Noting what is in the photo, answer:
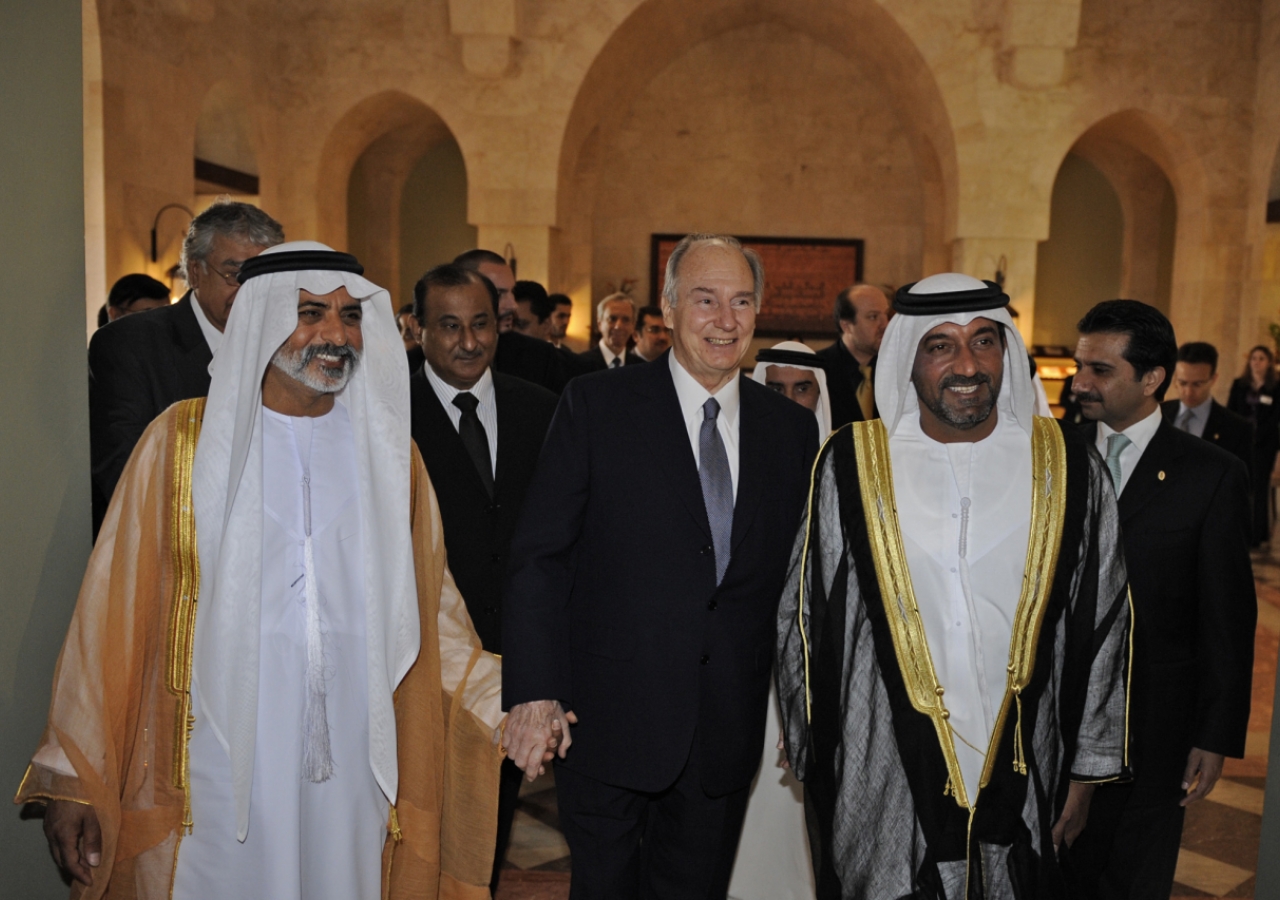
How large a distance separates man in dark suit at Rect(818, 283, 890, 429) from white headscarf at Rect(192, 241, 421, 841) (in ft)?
9.59

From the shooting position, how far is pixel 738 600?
92.8 inches

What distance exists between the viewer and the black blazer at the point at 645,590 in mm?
2309

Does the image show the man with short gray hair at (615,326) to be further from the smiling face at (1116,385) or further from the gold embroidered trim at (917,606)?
the gold embroidered trim at (917,606)

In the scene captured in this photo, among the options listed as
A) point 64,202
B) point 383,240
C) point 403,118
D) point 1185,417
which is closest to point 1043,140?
point 1185,417

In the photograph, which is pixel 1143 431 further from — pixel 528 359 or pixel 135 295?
pixel 135 295

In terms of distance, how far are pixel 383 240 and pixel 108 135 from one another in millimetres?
5665

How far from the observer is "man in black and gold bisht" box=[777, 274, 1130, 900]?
2123mm

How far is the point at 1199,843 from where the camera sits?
380 cm

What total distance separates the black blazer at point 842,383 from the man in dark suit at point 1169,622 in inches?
81.1

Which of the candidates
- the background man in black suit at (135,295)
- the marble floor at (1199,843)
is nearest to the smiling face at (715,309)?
the marble floor at (1199,843)

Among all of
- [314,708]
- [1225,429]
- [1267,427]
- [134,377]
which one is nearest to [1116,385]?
[314,708]

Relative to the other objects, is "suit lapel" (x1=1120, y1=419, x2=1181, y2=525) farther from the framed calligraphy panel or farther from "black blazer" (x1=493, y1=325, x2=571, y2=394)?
the framed calligraphy panel

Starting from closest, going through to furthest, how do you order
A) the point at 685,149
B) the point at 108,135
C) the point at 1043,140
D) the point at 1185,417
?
the point at 1185,417
the point at 108,135
the point at 1043,140
the point at 685,149

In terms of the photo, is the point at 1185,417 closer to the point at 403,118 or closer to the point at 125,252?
the point at 125,252
